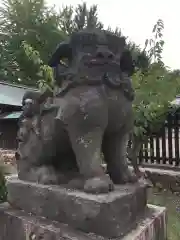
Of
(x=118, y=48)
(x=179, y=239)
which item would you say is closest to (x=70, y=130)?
(x=118, y=48)

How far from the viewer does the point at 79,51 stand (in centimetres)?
119

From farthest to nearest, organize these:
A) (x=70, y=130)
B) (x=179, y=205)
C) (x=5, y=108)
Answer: (x=5, y=108) < (x=179, y=205) < (x=70, y=130)

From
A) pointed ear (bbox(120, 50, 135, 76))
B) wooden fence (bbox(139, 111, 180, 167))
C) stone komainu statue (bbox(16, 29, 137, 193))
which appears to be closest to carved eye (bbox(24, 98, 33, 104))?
stone komainu statue (bbox(16, 29, 137, 193))

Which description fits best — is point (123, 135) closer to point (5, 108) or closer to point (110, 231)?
point (110, 231)

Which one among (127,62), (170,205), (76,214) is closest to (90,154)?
(76,214)

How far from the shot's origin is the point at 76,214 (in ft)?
3.72

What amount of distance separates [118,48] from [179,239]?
5.29 ft

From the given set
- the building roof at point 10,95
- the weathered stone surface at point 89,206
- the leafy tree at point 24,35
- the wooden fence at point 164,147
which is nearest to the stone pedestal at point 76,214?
the weathered stone surface at point 89,206

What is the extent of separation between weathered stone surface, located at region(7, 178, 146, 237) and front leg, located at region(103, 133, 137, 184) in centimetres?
7

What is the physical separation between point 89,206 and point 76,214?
0.31 feet

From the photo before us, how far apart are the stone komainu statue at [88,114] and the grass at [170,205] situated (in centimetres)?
111

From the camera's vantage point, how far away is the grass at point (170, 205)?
2135mm

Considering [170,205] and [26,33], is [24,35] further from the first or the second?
[170,205]

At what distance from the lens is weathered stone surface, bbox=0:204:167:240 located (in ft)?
3.70
